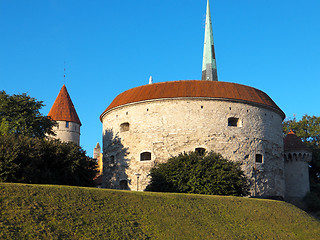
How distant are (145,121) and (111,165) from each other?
442cm

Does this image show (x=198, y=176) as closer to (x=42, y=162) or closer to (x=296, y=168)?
(x=42, y=162)

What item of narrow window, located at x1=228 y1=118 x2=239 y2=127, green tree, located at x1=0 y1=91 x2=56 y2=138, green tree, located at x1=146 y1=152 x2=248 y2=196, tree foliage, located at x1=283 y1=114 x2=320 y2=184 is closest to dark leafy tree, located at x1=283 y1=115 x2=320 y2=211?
tree foliage, located at x1=283 y1=114 x2=320 y2=184

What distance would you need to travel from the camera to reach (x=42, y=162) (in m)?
22.8

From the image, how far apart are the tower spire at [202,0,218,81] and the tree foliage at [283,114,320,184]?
12.6 metres

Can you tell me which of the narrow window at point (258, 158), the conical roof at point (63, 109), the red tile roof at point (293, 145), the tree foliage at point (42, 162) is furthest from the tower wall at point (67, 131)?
the red tile roof at point (293, 145)

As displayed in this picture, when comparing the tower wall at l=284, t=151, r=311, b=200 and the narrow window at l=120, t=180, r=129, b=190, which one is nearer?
the narrow window at l=120, t=180, r=129, b=190

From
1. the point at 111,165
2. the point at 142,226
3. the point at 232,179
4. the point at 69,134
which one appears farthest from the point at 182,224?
the point at 69,134

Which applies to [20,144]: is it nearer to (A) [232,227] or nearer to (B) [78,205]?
(B) [78,205]

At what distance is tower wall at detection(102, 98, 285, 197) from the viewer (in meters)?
28.5

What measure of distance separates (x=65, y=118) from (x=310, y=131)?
25355 mm

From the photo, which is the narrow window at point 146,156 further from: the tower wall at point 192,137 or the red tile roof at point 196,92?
the red tile roof at point 196,92

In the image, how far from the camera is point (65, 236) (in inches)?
Answer: 490

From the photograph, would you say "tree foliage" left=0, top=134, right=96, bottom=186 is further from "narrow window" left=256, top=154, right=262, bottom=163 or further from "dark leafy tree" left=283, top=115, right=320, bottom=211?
"dark leafy tree" left=283, top=115, right=320, bottom=211

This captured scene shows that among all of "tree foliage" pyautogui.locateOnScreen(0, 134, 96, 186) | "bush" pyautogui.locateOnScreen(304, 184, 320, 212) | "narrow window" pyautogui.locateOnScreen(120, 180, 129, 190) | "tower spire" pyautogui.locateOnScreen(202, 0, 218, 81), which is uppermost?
"tower spire" pyautogui.locateOnScreen(202, 0, 218, 81)
